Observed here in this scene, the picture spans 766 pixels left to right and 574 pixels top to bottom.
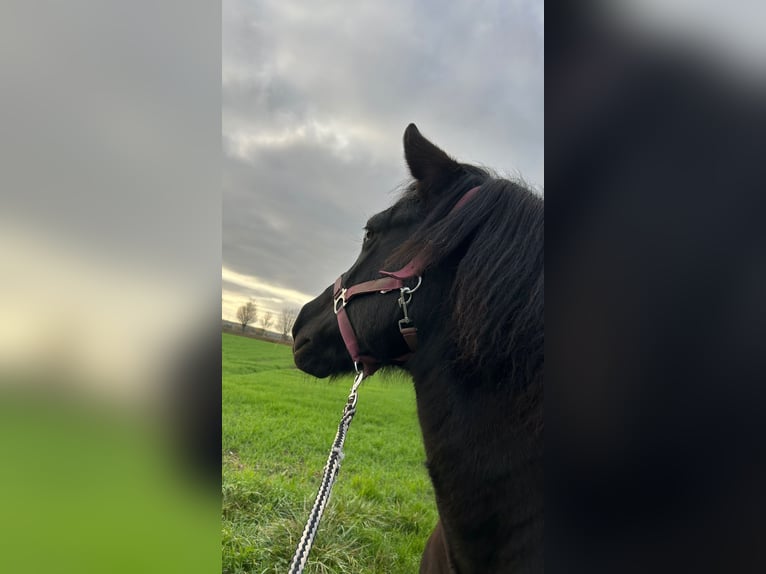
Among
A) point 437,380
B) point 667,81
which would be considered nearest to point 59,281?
point 667,81

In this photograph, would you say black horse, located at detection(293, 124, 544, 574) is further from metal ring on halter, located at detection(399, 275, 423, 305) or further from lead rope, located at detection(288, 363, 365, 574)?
lead rope, located at detection(288, 363, 365, 574)

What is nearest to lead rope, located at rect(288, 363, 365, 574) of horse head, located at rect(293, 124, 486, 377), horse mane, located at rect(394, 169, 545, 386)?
horse head, located at rect(293, 124, 486, 377)

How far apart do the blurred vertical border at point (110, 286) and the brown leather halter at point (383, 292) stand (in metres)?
0.97

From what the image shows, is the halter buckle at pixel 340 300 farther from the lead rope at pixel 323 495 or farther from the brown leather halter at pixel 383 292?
the lead rope at pixel 323 495

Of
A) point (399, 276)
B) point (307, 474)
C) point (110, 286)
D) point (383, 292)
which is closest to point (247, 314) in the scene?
point (383, 292)

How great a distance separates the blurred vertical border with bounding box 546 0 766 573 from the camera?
53 centimetres

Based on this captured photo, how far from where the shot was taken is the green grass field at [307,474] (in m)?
3.18

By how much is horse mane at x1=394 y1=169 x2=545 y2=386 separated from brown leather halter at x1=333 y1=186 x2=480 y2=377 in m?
0.06

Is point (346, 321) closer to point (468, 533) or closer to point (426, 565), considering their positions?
point (468, 533)

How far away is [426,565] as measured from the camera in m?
2.23

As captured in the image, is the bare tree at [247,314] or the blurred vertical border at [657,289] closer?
the blurred vertical border at [657,289]

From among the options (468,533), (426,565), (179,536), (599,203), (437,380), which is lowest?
(426,565)

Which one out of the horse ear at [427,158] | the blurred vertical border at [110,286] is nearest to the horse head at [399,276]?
the horse ear at [427,158]

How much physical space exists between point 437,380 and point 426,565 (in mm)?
1164
